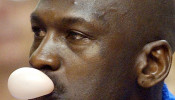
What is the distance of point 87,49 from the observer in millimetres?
1656

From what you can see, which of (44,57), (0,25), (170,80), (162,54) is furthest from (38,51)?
(0,25)

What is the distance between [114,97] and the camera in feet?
5.54

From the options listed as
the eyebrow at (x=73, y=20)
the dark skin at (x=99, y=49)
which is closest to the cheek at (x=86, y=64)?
the dark skin at (x=99, y=49)

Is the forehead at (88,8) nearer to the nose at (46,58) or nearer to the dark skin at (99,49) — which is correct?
the dark skin at (99,49)

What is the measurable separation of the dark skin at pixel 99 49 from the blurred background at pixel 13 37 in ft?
7.42

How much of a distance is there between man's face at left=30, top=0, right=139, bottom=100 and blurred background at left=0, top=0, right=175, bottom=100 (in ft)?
7.43

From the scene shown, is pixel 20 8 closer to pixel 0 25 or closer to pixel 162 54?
pixel 0 25

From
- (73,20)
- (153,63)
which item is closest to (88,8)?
(73,20)

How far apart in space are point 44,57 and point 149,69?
42 cm

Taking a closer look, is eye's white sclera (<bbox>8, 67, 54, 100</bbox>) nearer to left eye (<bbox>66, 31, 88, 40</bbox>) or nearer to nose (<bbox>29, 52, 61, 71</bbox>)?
nose (<bbox>29, 52, 61, 71</bbox>)

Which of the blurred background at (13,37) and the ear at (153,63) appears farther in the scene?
the blurred background at (13,37)

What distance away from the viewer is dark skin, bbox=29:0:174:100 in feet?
5.37

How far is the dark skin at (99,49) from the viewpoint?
5.37ft

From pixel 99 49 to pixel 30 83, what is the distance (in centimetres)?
28
